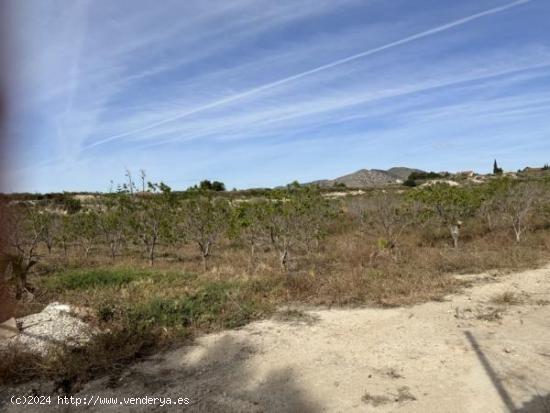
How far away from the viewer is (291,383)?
16.9ft

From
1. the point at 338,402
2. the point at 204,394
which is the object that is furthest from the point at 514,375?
the point at 204,394

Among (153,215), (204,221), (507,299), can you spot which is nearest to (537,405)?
(507,299)

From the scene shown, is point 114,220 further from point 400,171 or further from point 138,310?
point 400,171

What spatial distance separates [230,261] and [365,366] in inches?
356

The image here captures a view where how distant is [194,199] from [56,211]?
26.0 feet

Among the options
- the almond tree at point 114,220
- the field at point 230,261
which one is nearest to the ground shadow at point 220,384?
the field at point 230,261

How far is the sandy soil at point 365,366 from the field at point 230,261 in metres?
0.57

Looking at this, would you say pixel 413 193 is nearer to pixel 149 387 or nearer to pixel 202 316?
pixel 202 316

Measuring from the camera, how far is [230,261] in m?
14.2

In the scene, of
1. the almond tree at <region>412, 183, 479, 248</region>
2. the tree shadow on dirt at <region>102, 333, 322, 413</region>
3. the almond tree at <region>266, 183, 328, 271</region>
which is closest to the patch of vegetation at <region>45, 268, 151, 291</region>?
the almond tree at <region>266, 183, 328, 271</region>

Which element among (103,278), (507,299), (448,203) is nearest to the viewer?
(507,299)

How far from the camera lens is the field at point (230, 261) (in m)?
6.57

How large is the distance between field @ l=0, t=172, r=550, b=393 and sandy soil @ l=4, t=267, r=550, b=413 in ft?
1.87

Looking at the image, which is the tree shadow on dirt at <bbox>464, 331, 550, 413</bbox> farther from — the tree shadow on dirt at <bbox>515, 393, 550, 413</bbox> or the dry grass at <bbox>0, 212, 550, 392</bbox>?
the dry grass at <bbox>0, 212, 550, 392</bbox>
